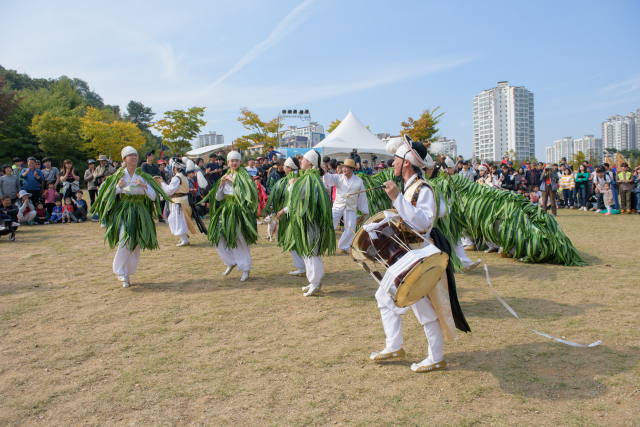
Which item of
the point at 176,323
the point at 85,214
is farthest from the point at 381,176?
the point at 85,214

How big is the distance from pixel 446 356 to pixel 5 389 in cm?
351

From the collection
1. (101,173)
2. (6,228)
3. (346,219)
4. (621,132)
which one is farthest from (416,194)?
Result: (621,132)

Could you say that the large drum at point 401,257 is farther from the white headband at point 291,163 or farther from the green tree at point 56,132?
the green tree at point 56,132

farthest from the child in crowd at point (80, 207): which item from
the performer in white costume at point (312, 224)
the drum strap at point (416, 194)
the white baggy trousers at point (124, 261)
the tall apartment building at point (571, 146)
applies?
the tall apartment building at point (571, 146)

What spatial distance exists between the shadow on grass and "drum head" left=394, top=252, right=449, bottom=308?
889 mm

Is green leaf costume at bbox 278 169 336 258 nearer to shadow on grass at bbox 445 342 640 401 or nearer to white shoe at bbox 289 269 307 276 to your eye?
white shoe at bbox 289 269 307 276

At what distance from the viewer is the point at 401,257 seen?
3.18m

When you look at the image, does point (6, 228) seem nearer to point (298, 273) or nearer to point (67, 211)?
point (67, 211)

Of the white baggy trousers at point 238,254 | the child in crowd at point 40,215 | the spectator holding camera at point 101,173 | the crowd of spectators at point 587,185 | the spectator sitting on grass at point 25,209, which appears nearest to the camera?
the white baggy trousers at point 238,254

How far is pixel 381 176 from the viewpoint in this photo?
10047mm

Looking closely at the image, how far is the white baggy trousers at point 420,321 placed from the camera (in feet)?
10.8

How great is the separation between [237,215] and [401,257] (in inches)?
136

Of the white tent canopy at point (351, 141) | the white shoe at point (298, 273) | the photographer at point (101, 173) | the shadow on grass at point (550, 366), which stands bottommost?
the shadow on grass at point (550, 366)

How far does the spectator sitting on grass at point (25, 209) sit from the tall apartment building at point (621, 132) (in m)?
125
